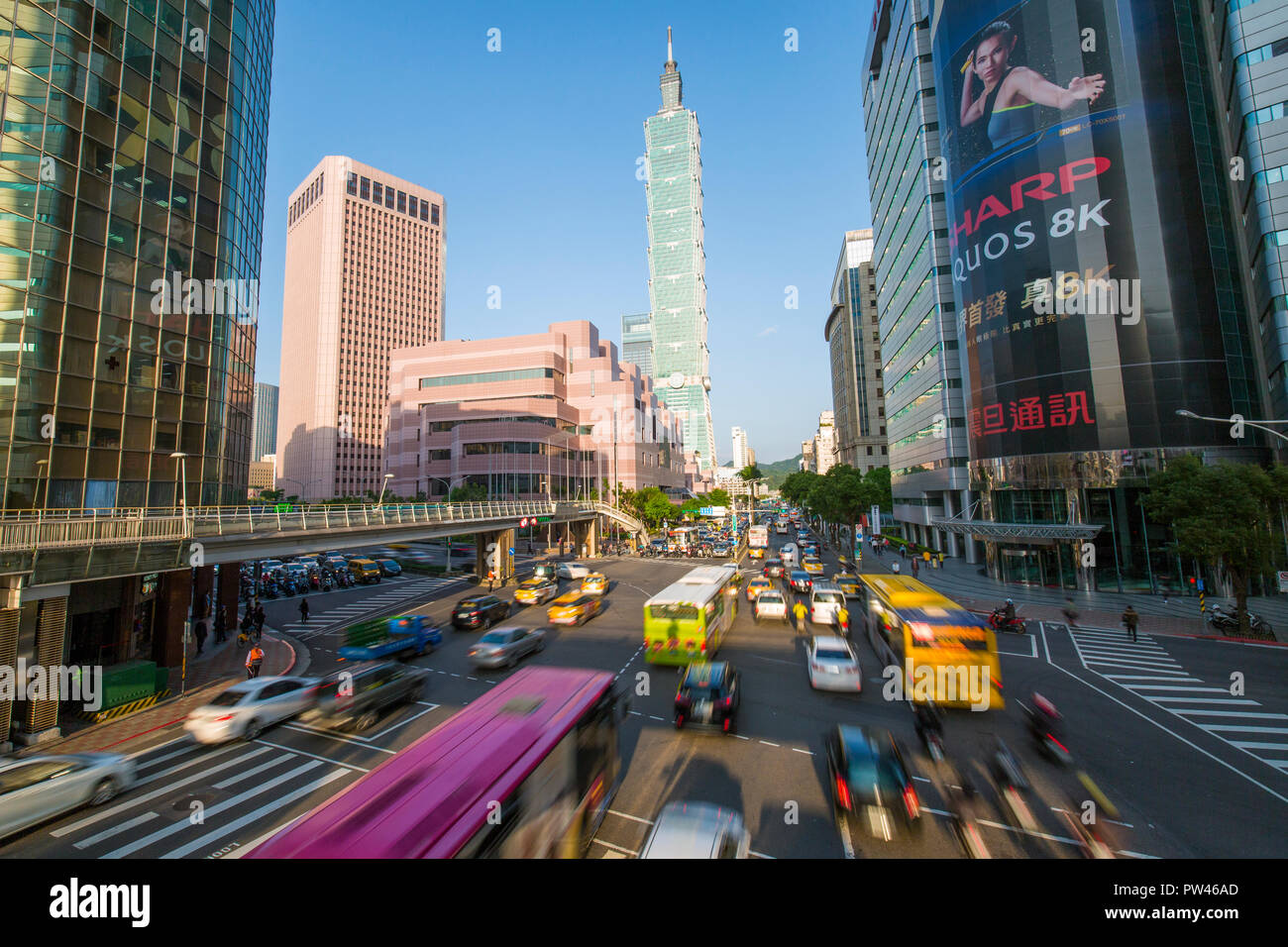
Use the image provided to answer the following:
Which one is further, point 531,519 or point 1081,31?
point 531,519

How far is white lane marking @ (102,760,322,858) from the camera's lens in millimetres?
10203

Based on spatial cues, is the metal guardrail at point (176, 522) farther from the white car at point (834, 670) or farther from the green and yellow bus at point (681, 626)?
the white car at point (834, 670)

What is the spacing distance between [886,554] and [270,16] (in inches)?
2807

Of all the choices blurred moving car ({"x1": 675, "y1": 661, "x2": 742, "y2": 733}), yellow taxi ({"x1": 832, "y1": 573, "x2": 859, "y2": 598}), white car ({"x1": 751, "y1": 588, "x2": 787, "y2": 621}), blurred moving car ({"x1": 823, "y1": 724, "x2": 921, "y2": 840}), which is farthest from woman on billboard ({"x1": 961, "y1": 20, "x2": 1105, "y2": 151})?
blurred moving car ({"x1": 823, "y1": 724, "x2": 921, "y2": 840})

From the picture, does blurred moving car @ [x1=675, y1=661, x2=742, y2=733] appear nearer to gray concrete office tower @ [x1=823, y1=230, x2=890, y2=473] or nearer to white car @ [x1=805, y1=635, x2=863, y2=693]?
white car @ [x1=805, y1=635, x2=863, y2=693]

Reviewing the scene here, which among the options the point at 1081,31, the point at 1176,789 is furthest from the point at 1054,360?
the point at 1176,789

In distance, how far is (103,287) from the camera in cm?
2202

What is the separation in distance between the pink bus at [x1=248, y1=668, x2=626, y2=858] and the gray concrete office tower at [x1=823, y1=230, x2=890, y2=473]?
9806cm

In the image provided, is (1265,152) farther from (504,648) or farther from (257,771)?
(257,771)

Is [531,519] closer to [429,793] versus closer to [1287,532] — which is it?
[429,793]

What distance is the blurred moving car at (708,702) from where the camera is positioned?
47.3 feet

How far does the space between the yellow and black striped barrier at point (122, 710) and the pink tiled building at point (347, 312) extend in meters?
126

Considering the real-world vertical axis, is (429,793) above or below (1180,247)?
below

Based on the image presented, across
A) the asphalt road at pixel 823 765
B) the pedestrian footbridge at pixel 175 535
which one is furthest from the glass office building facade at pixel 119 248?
the asphalt road at pixel 823 765
